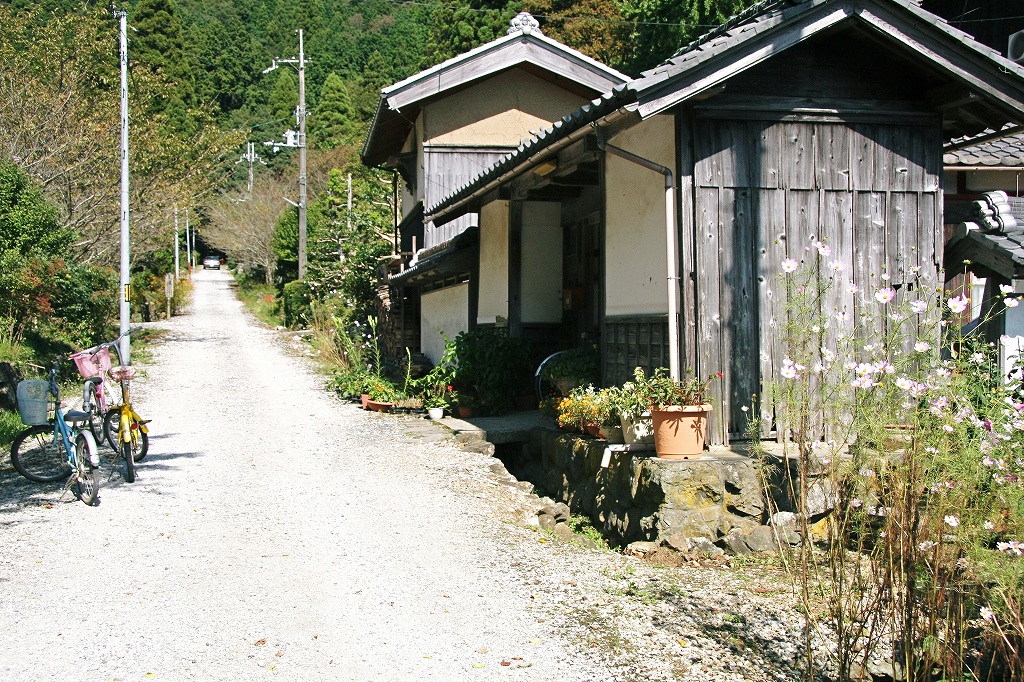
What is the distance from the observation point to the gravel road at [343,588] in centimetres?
458

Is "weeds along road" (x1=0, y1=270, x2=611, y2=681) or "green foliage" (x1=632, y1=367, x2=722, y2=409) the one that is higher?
"green foliage" (x1=632, y1=367, x2=722, y2=409)

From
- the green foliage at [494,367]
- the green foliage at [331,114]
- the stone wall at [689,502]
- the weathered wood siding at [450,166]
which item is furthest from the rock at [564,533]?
the green foliage at [331,114]

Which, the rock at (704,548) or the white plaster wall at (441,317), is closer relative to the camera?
the rock at (704,548)

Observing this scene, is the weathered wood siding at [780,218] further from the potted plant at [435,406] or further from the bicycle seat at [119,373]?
the potted plant at [435,406]

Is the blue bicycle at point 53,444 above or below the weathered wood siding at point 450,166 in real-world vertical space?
below

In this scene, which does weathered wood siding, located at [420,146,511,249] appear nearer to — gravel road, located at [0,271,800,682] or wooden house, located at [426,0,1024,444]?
gravel road, located at [0,271,800,682]

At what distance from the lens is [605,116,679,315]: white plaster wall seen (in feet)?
26.6

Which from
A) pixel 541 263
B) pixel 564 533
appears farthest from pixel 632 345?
pixel 541 263

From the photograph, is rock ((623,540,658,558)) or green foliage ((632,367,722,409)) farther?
green foliage ((632,367,722,409))

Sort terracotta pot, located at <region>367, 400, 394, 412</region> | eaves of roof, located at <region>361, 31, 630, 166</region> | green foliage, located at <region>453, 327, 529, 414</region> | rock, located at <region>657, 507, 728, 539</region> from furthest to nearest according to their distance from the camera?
eaves of roof, located at <region>361, 31, 630, 166</region> < terracotta pot, located at <region>367, 400, 394, 412</region> < green foliage, located at <region>453, 327, 529, 414</region> < rock, located at <region>657, 507, 728, 539</region>

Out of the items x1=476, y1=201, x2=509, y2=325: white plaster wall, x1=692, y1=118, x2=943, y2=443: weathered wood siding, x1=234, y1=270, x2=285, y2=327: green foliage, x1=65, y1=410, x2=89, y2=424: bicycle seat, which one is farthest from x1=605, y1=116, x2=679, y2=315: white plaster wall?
x1=234, y1=270, x2=285, y2=327: green foliage

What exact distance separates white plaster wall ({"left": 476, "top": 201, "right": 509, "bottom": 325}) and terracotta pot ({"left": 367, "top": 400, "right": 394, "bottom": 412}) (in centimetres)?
196

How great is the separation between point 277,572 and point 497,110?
12.7 meters

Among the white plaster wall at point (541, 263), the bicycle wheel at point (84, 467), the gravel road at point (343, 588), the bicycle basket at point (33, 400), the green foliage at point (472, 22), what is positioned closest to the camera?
the gravel road at point (343, 588)
